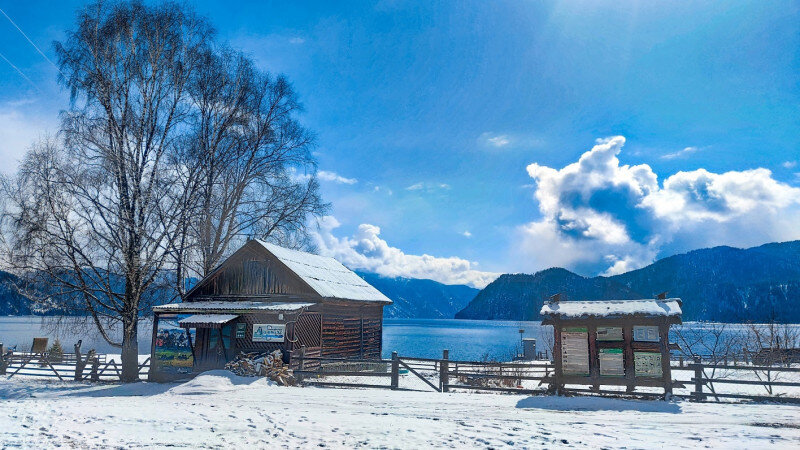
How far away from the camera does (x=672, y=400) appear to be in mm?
16234

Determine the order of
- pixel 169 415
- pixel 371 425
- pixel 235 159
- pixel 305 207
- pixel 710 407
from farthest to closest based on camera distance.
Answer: pixel 305 207, pixel 235 159, pixel 710 407, pixel 169 415, pixel 371 425

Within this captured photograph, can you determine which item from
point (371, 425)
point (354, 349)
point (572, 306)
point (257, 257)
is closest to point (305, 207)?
point (257, 257)

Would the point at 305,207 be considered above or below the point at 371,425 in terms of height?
above

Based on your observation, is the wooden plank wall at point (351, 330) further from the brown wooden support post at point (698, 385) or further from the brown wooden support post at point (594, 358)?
the brown wooden support post at point (698, 385)

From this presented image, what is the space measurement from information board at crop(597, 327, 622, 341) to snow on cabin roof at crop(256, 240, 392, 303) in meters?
12.0

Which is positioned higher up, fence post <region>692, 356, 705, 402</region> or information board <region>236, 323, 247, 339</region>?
information board <region>236, 323, 247, 339</region>

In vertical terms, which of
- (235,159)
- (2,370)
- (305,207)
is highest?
(235,159)

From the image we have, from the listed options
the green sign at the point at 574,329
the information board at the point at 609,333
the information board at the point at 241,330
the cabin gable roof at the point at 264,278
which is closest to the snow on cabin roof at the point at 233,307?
the cabin gable roof at the point at 264,278

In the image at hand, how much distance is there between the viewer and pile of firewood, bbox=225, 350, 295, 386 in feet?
66.0

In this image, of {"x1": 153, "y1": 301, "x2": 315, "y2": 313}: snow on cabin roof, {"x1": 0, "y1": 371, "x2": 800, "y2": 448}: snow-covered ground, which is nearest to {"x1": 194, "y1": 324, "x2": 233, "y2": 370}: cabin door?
{"x1": 153, "y1": 301, "x2": 315, "y2": 313}: snow on cabin roof

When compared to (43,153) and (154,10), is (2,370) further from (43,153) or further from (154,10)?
(154,10)

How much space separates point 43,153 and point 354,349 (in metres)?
16.5

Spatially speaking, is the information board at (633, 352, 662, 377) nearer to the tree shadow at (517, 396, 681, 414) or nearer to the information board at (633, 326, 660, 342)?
the information board at (633, 326, 660, 342)

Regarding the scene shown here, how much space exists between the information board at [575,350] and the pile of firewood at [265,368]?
1019 centimetres
